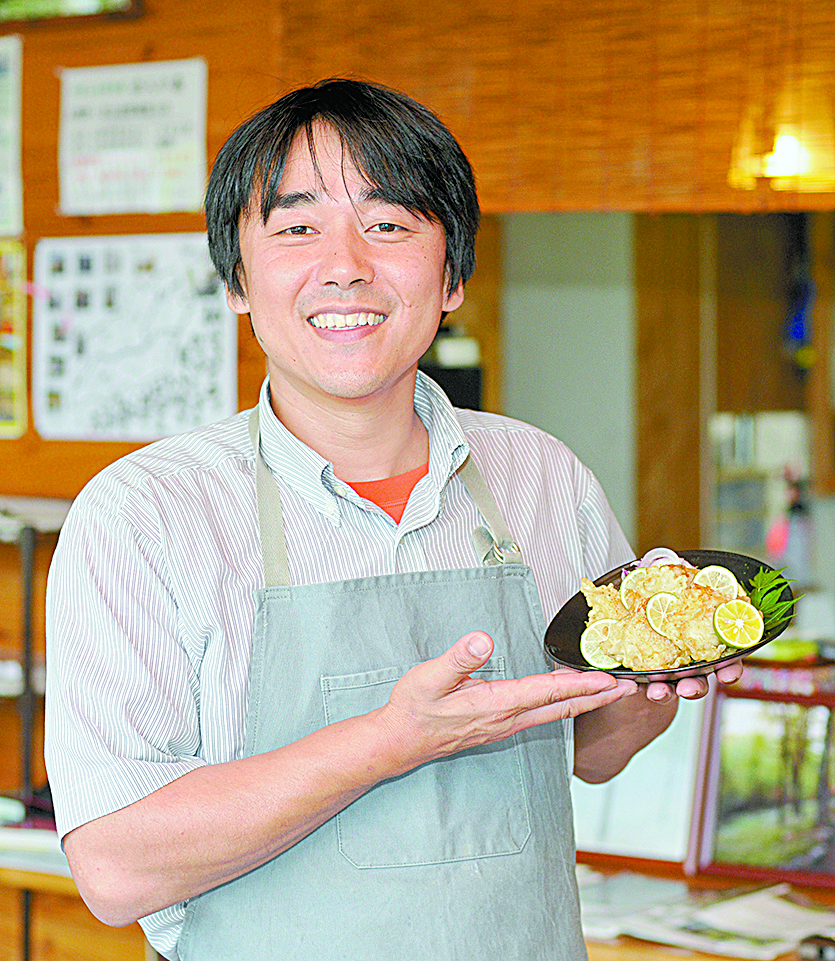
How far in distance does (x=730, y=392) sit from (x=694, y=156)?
2.99m

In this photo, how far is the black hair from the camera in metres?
1.30

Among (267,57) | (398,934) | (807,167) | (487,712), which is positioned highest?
(267,57)

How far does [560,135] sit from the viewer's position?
2580mm

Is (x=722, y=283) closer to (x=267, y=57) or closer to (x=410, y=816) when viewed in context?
(x=267, y=57)

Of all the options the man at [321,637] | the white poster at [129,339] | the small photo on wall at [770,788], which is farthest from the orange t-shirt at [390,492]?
the white poster at [129,339]

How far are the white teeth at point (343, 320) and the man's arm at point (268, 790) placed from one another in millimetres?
406

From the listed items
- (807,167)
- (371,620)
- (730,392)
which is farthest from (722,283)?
(371,620)

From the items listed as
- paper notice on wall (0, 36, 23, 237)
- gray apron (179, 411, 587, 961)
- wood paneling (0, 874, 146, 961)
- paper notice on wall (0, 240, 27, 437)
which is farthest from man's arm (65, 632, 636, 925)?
paper notice on wall (0, 36, 23, 237)

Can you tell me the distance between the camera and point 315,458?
1348 mm

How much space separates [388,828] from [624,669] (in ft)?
1.02

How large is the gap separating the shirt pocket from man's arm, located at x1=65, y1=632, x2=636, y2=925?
0.12 meters

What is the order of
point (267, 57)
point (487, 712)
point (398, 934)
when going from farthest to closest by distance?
point (267, 57) → point (398, 934) → point (487, 712)

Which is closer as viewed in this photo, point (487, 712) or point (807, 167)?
point (487, 712)

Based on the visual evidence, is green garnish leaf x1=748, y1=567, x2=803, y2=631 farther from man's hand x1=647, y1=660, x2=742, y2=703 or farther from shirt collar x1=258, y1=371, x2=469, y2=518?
shirt collar x1=258, y1=371, x2=469, y2=518
